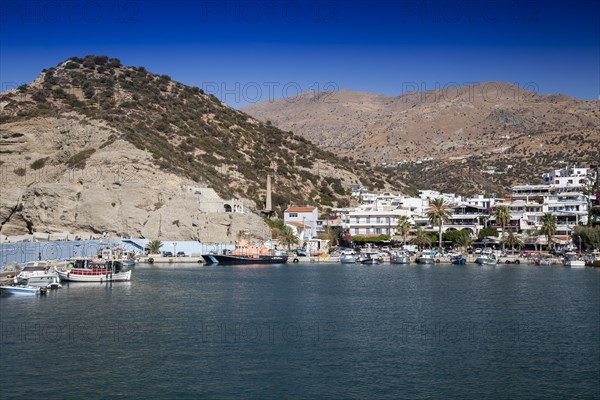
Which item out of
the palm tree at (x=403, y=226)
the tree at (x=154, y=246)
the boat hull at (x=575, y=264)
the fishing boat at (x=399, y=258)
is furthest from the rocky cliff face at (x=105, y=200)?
the boat hull at (x=575, y=264)

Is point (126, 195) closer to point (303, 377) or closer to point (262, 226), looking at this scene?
point (262, 226)

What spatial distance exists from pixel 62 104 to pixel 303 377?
4139 inches

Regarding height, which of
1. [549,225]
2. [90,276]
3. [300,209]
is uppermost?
[300,209]

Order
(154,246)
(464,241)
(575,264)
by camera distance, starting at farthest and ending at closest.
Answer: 1. (464,241)
2. (154,246)
3. (575,264)

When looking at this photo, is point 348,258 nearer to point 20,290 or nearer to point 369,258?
point 369,258

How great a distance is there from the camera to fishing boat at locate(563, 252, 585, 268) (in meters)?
81.2

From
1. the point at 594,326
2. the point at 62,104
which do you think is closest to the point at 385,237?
the point at 62,104

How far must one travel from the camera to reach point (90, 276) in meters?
55.5

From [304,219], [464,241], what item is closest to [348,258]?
[304,219]

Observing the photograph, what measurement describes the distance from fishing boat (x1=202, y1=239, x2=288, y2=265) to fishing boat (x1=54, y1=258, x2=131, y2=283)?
2662cm

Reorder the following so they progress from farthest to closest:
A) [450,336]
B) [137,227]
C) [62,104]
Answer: [62,104]
[137,227]
[450,336]

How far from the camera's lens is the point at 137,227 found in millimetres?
84062

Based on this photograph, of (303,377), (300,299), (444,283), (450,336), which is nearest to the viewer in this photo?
(303,377)

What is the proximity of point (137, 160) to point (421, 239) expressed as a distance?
137 feet
